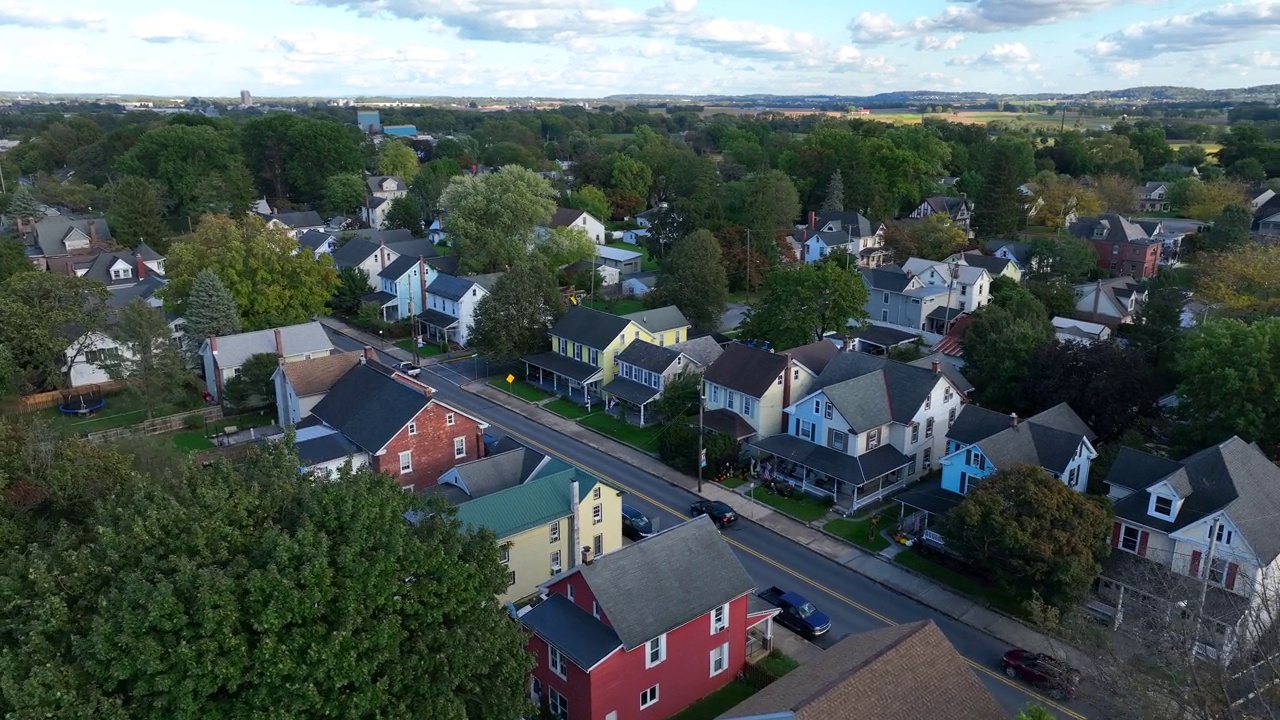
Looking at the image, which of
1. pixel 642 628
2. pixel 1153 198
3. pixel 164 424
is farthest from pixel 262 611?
pixel 1153 198

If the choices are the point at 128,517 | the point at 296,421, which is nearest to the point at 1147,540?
the point at 128,517

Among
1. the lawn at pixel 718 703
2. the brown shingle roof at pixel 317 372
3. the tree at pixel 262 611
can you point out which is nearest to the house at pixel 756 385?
the lawn at pixel 718 703

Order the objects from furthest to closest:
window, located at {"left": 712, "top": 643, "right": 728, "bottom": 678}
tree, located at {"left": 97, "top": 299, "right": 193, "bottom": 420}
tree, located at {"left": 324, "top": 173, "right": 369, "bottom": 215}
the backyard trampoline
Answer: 1. tree, located at {"left": 324, "top": 173, "right": 369, "bottom": 215}
2. the backyard trampoline
3. tree, located at {"left": 97, "top": 299, "right": 193, "bottom": 420}
4. window, located at {"left": 712, "top": 643, "right": 728, "bottom": 678}

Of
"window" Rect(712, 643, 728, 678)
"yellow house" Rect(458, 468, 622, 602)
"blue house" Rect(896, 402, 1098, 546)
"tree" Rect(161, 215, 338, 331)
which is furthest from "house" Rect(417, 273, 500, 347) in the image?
"window" Rect(712, 643, 728, 678)

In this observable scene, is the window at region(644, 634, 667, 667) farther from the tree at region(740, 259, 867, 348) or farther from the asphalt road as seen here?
the tree at region(740, 259, 867, 348)

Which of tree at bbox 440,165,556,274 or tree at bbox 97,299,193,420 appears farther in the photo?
tree at bbox 440,165,556,274

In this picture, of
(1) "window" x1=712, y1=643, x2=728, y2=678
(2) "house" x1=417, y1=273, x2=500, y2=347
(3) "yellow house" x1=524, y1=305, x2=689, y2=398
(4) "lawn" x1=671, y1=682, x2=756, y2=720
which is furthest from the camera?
(2) "house" x1=417, y1=273, x2=500, y2=347

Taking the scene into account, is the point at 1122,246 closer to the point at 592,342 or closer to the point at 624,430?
the point at 592,342

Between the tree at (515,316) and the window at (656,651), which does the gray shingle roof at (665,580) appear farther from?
the tree at (515,316)
